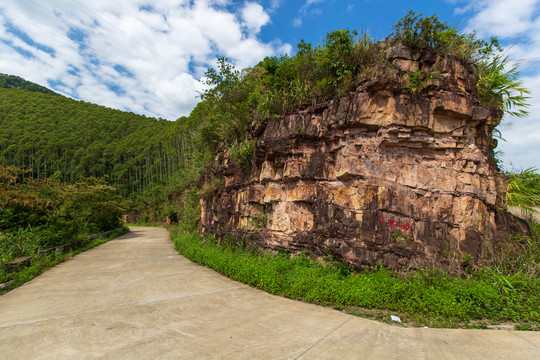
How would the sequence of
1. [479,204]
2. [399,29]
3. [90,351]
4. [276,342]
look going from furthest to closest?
[399,29] → [479,204] → [276,342] → [90,351]

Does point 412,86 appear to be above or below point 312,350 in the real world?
above

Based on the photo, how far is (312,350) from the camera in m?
3.05

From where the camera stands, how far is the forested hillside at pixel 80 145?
4097cm

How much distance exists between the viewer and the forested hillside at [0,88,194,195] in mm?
40969

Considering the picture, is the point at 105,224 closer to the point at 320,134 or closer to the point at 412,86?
the point at 320,134

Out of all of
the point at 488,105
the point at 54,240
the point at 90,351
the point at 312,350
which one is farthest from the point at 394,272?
the point at 54,240

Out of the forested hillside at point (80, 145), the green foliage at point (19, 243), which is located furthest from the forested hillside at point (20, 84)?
the green foliage at point (19, 243)

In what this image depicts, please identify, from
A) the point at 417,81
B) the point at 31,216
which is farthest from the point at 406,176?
the point at 31,216

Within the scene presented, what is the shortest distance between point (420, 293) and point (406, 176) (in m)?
2.38

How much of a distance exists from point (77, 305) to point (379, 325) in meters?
5.08

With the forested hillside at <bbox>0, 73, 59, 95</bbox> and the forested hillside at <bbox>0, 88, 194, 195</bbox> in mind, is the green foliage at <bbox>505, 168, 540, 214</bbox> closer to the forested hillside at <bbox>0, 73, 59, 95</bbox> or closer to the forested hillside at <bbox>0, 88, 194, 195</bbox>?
the forested hillside at <bbox>0, 88, 194, 195</bbox>

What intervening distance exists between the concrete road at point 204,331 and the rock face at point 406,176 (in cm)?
168

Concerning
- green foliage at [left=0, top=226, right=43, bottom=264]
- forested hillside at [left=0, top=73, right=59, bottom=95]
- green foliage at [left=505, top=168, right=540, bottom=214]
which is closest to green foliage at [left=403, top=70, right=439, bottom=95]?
green foliage at [left=505, top=168, right=540, bottom=214]

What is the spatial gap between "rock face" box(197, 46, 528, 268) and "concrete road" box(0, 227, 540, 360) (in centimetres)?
168
